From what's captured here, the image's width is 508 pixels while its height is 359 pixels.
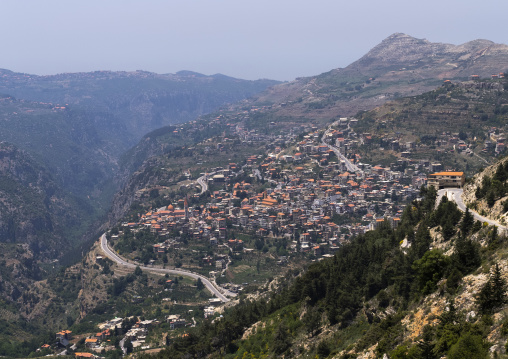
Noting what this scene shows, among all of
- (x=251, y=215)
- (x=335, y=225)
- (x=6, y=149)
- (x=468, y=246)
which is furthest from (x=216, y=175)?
(x=468, y=246)

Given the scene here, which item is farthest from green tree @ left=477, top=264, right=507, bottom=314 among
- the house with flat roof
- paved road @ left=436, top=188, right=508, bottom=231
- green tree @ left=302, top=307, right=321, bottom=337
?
the house with flat roof

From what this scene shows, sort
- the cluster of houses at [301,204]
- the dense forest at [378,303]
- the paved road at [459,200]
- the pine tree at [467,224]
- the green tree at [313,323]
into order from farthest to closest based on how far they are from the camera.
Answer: the cluster of houses at [301,204]
the green tree at [313,323]
the pine tree at [467,224]
the paved road at [459,200]
the dense forest at [378,303]

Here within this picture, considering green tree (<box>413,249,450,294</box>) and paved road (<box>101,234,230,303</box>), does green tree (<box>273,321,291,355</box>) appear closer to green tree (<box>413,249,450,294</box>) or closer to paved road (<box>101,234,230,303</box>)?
green tree (<box>413,249,450,294</box>)

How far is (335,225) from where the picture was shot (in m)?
86.3

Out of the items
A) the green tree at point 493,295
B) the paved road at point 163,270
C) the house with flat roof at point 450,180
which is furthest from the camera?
the paved road at point 163,270

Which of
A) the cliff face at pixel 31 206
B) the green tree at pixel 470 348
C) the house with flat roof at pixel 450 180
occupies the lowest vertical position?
the cliff face at pixel 31 206

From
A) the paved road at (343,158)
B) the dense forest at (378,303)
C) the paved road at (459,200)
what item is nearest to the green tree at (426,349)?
the dense forest at (378,303)

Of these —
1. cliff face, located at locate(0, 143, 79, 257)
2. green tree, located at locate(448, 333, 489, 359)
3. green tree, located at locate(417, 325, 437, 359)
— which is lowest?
cliff face, located at locate(0, 143, 79, 257)

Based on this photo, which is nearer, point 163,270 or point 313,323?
point 313,323

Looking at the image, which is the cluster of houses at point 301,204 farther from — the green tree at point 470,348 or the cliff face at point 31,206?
the green tree at point 470,348

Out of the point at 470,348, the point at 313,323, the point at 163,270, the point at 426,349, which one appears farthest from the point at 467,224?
the point at 163,270

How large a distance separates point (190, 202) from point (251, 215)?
19.7 m

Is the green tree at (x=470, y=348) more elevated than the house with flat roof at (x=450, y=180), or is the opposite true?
the house with flat roof at (x=450, y=180)

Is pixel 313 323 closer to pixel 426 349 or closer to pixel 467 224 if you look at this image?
pixel 467 224
